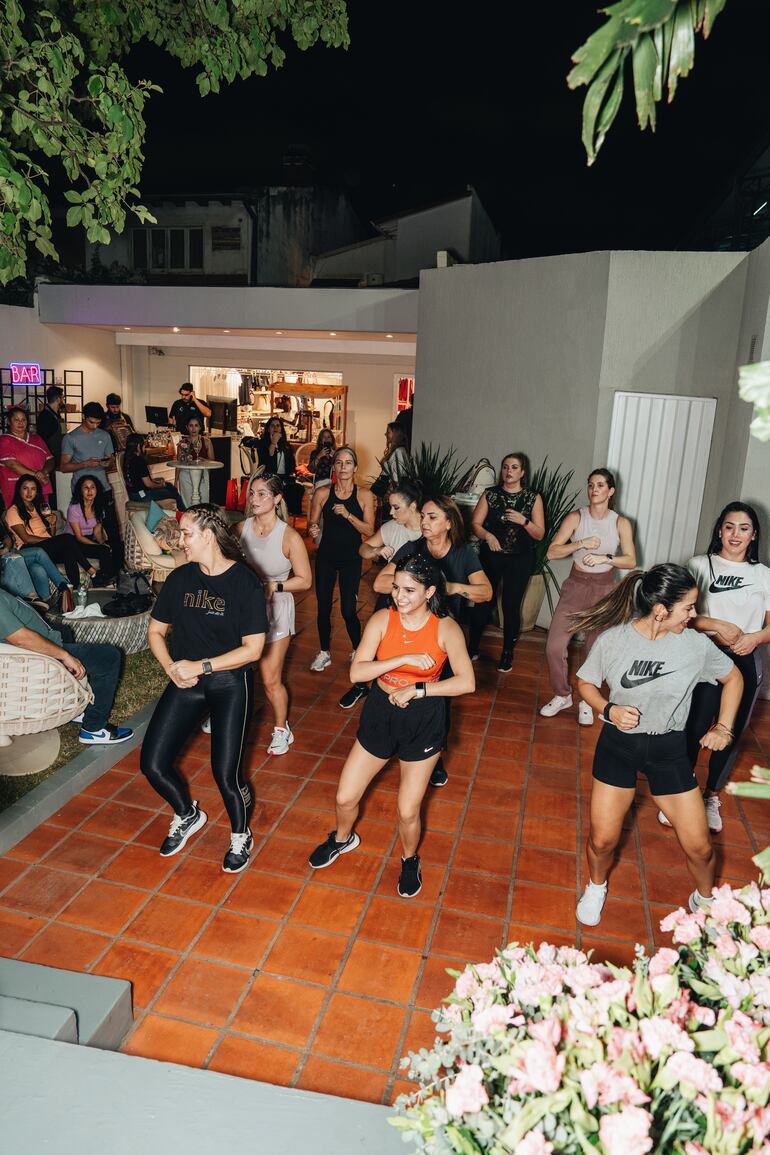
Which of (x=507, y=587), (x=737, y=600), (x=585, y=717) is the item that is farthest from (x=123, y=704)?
(x=737, y=600)

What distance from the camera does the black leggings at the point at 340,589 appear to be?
6367 millimetres

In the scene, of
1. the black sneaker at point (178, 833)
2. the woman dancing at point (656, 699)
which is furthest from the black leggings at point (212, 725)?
the woman dancing at point (656, 699)

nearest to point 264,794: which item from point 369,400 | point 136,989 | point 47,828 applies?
point 47,828

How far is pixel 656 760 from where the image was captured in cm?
341

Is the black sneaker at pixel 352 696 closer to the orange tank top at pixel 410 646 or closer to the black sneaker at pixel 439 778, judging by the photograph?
the black sneaker at pixel 439 778

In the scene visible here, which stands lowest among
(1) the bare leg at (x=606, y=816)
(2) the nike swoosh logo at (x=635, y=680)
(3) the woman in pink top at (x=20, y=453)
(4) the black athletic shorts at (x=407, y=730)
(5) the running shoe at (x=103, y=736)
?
(5) the running shoe at (x=103, y=736)

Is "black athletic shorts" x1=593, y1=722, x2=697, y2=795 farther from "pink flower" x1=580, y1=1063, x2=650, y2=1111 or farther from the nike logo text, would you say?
"pink flower" x1=580, y1=1063, x2=650, y2=1111

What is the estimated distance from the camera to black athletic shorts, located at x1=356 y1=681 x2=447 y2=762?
143 inches

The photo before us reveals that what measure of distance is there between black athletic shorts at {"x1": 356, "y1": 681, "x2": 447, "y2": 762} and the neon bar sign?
1326 cm

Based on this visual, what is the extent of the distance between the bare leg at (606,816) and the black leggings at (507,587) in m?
3.24

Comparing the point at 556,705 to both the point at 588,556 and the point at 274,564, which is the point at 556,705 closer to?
the point at 588,556

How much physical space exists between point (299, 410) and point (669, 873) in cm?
1514

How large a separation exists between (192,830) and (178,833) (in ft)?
0.39

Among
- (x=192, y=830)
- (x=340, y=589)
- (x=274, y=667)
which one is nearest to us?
(x=192, y=830)
